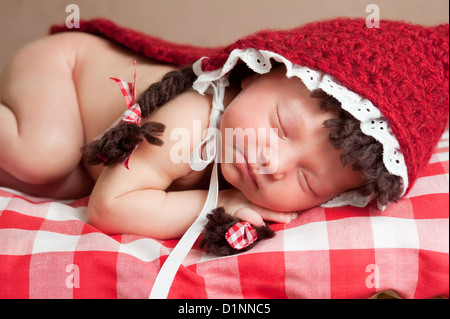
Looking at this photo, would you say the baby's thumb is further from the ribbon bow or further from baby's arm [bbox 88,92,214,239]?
the ribbon bow

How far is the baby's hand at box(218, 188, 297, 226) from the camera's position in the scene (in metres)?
1.09

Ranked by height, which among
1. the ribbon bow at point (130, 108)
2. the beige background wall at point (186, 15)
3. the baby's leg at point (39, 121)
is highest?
the beige background wall at point (186, 15)

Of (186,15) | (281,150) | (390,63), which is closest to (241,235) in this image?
(281,150)

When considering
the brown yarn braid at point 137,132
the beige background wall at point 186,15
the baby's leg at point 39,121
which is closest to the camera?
the brown yarn braid at point 137,132

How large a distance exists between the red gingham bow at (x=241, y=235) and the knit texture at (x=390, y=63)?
38 cm

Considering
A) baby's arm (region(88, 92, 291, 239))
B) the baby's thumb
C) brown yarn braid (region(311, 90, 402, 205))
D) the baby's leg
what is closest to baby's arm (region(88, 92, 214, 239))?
Answer: baby's arm (region(88, 92, 291, 239))

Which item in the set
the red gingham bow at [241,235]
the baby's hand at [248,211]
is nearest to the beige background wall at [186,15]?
the baby's hand at [248,211]

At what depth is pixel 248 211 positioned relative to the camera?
1099 millimetres

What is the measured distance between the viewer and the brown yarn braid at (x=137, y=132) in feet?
3.48

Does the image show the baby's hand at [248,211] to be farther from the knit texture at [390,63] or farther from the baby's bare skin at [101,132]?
the knit texture at [390,63]

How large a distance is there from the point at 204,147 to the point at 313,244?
1.23ft

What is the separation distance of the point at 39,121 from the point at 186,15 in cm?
93

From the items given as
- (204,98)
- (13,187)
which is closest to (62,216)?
(13,187)

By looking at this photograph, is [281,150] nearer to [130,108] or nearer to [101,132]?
[130,108]
